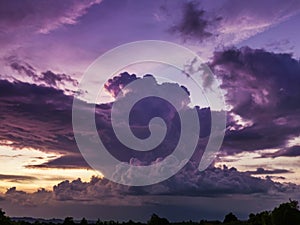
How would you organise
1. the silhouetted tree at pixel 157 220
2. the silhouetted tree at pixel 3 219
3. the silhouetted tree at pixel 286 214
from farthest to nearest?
the silhouetted tree at pixel 157 220
the silhouetted tree at pixel 286 214
the silhouetted tree at pixel 3 219

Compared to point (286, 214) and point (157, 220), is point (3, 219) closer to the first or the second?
point (286, 214)

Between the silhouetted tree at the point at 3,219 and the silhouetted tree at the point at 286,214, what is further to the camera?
the silhouetted tree at the point at 286,214

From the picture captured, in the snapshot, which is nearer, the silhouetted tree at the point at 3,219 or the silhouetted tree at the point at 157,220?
the silhouetted tree at the point at 3,219

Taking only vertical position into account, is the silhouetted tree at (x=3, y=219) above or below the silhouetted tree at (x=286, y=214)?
below

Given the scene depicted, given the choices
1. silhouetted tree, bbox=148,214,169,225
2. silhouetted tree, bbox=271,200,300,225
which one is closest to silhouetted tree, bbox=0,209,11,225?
silhouetted tree, bbox=271,200,300,225

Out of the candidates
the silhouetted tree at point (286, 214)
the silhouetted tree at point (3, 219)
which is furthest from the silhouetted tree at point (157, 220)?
the silhouetted tree at point (3, 219)

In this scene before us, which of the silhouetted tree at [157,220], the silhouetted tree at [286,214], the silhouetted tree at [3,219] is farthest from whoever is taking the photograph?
the silhouetted tree at [157,220]

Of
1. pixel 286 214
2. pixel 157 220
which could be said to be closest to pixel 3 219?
pixel 286 214

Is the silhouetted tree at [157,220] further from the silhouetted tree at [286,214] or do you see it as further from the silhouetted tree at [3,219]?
the silhouetted tree at [3,219]

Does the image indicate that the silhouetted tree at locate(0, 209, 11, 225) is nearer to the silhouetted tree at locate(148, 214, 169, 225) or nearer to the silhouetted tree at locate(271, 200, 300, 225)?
the silhouetted tree at locate(271, 200, 300, 225)

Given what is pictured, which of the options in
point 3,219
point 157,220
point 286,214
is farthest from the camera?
point 157,220

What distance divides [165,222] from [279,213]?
2848 inches

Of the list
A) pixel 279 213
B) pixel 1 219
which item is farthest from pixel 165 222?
pixel 1 219

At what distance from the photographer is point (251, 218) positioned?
198 m
